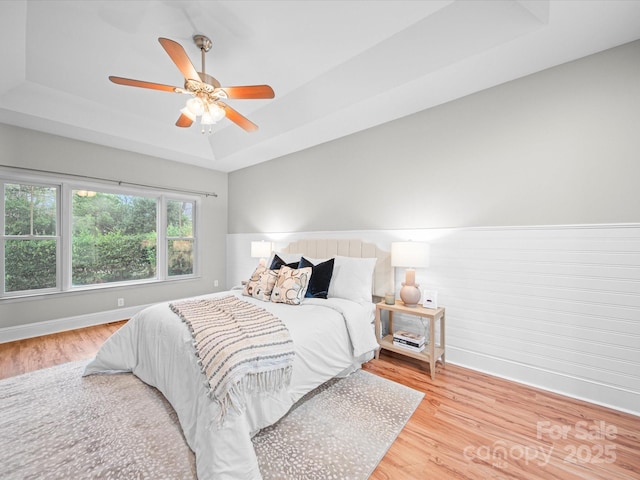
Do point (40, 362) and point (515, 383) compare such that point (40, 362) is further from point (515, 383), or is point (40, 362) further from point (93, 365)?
point (515, 383)

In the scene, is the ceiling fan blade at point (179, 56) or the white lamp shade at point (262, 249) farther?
the white lamp shade at point (262, 249)

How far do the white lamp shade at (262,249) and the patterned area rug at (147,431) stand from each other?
7.18 ft

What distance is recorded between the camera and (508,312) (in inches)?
89.8

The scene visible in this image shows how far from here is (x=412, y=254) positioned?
8.29 feet

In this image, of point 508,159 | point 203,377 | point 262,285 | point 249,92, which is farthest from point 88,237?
point 508,159

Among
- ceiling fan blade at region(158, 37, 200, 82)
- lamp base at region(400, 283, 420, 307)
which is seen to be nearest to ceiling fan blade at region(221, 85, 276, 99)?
ceiling fan blade at region(158, 37, 200, 82)

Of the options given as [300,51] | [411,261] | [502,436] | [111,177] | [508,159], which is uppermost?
[300,51]

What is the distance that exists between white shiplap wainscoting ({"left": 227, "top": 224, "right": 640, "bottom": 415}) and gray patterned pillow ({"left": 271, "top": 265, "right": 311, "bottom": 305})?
122 centimetres

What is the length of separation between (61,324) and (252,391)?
357 centimetres

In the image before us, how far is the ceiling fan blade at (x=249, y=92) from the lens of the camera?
6.61 feet

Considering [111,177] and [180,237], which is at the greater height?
[111,177]

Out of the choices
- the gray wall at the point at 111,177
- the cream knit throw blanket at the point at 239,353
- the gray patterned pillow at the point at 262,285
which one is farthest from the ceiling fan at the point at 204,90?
the gray wall at the point at 111,177

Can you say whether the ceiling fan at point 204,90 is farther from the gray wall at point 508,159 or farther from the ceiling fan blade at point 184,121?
the gray wall at point 508,159

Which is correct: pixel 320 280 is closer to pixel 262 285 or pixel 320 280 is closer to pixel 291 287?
pixel 291 287
